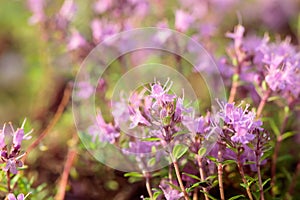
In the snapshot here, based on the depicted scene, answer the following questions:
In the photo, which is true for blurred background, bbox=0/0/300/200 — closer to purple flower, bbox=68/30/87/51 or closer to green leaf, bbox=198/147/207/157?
purple flower, bbox=68/30/87/51

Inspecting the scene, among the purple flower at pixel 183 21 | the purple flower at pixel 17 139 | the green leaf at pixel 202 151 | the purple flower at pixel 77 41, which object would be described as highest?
the purple flower at pixel 183 21

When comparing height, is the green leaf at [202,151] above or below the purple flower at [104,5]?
below

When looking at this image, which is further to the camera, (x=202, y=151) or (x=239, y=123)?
(x=202, y=151)

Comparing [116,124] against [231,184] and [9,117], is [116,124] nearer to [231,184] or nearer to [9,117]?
[231,184]

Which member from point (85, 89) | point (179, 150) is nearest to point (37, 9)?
point (85, 89)

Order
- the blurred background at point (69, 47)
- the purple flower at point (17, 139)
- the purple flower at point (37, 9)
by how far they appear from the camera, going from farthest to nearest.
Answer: the purple flower at point (37, 9), the blurred background at point (69, 47), the purple flower at point (17, 139)

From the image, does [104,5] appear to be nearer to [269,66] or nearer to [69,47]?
[69,47]

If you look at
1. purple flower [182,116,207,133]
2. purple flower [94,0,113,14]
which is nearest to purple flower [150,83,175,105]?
purple flower [182,116,207,133]

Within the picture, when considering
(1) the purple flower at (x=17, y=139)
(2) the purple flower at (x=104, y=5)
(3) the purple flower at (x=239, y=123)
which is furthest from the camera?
(2) the purple flower at (x=104, y=5)

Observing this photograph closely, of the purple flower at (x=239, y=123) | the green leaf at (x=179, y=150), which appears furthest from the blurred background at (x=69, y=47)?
the purple flower at (x=239, y=123)

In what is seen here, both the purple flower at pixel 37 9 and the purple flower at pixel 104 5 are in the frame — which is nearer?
the purple flower at pixel 104 5

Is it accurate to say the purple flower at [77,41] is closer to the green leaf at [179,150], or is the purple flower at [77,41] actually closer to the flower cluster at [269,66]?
the flower cluster at [269,66]
